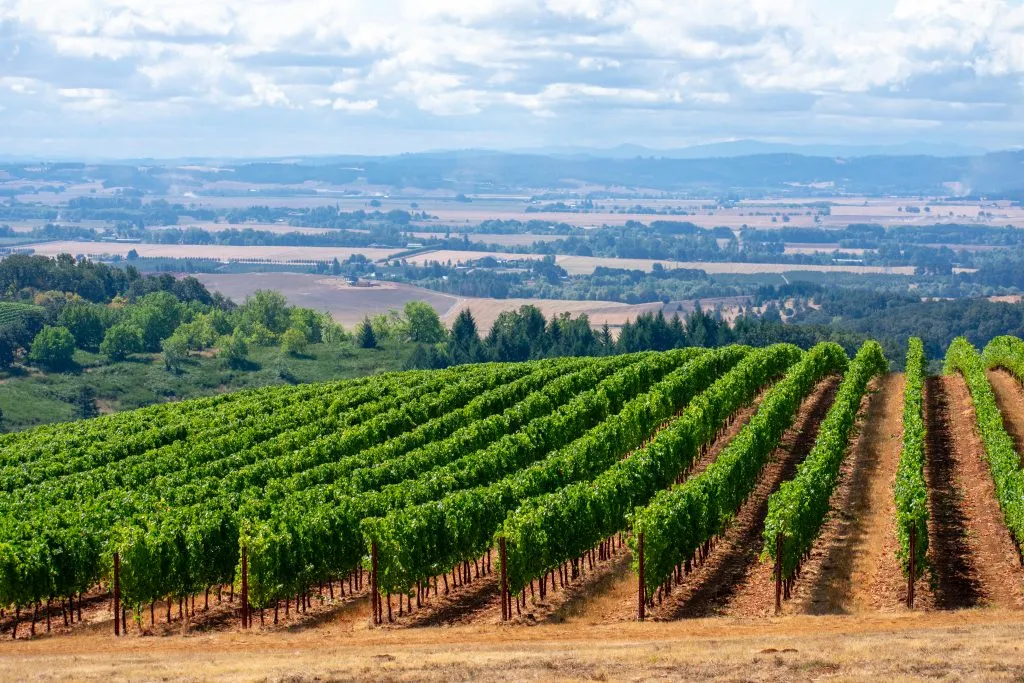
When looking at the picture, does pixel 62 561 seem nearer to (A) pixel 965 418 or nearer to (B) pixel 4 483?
(B) pixel 4 483

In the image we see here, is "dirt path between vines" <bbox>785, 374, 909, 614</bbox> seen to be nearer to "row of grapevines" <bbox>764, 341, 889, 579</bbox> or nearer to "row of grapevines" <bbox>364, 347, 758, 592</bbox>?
"row of grapevines" <bbox>764, 341, 889, 579</bbox>

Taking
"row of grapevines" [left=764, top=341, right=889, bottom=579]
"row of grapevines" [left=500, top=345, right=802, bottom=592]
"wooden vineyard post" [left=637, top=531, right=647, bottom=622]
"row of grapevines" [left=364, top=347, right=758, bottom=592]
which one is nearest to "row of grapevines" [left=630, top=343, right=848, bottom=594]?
"wooden vineyard post" [left=637, top=531, right=647, bottom=622]

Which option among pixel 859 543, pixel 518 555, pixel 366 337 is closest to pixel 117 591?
pixel 518 555

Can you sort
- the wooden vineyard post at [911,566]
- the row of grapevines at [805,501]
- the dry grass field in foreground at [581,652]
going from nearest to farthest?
the dry grass field in foreground at [581,652] < the wooden vineyard post at [911,566] < the row of grapevines at [805,501]

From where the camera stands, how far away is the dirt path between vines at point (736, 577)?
1331 inches

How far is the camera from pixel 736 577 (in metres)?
36.5

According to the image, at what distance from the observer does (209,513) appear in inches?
1433

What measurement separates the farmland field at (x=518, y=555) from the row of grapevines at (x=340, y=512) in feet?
0.25

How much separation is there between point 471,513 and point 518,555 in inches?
139

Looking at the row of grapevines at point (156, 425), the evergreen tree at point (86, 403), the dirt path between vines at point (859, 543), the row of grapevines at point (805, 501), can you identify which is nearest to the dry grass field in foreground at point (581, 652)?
the dirt path between vines at point (859, 543)

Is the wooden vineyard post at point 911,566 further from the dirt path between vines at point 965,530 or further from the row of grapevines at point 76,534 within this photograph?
the row of grapevines at point 76,534

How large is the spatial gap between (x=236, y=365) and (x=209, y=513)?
130 metres

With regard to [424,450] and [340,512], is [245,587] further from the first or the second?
[424,450]

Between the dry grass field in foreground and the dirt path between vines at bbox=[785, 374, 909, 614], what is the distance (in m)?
1.75
